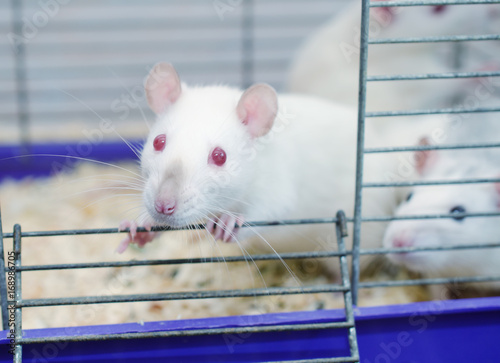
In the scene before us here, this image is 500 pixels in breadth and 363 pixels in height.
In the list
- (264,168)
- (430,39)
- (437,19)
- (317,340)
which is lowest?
(317,340)

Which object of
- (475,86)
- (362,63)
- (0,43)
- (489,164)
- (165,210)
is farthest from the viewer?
(0,43)

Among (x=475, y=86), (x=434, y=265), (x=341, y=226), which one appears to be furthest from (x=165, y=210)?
(x=475, y=86)

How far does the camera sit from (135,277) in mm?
2199

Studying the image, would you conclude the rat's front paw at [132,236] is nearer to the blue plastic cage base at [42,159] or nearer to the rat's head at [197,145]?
the rat's head at [197,145]

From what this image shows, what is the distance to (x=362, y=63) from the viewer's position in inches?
58.5

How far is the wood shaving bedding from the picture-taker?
6.37ft

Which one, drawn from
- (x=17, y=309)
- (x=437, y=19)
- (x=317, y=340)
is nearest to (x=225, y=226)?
(x=317, y=340)

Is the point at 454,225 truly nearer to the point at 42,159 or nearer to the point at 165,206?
the point at 165,206

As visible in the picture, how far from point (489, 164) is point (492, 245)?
Answer: 0.46 meters

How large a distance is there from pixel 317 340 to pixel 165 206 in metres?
0.56

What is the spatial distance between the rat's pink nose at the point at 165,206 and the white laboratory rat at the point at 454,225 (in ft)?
2.68

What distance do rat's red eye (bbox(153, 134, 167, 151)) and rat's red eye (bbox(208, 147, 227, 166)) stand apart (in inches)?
5.2

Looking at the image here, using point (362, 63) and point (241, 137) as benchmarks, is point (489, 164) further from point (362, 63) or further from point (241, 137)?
point (241, 137)

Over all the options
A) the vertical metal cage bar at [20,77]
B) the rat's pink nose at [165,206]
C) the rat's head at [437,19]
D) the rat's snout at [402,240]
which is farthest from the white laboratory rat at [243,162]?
the vertical metal cage bar at [20,77]
